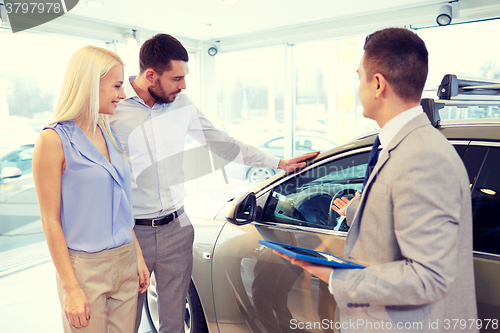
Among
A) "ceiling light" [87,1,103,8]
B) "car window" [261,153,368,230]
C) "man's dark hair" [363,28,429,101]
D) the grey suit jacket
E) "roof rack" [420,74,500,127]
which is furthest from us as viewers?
"ceiling light" [87,1,103,8]

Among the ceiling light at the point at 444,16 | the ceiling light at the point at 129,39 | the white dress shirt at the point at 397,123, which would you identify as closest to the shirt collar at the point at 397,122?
the white dress shirt at the point at 397,123

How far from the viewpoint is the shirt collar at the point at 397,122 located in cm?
104

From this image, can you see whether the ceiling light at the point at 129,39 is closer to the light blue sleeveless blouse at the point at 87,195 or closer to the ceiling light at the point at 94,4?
the ceiling light at the point at 94,4

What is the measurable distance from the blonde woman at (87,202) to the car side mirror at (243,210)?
1.75ft

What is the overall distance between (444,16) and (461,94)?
140 inches

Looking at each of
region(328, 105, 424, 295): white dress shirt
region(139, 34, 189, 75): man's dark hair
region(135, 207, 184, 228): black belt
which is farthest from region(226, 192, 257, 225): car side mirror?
region(328, 105, 424, 295): white dress shirt

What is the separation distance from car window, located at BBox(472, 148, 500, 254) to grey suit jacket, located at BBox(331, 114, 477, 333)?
355 mm

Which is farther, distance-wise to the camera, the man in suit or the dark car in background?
the dark car in background

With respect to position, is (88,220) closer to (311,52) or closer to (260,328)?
(260,328)

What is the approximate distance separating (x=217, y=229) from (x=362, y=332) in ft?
3.75

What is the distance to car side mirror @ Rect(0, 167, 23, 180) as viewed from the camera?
451cm

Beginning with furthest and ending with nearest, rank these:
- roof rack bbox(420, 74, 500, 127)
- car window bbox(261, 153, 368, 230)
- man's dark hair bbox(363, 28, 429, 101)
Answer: car window bbox(261, 153, 368, 230) → roof rack bbox(420, 74, 500, 127) → man's dark hair bbox(363, 28, 429, 101)

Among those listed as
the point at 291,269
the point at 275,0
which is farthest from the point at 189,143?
the point at 291,269

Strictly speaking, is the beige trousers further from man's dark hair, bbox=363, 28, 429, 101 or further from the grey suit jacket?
man's dark hair, bbox=363, 28, 429, 101
